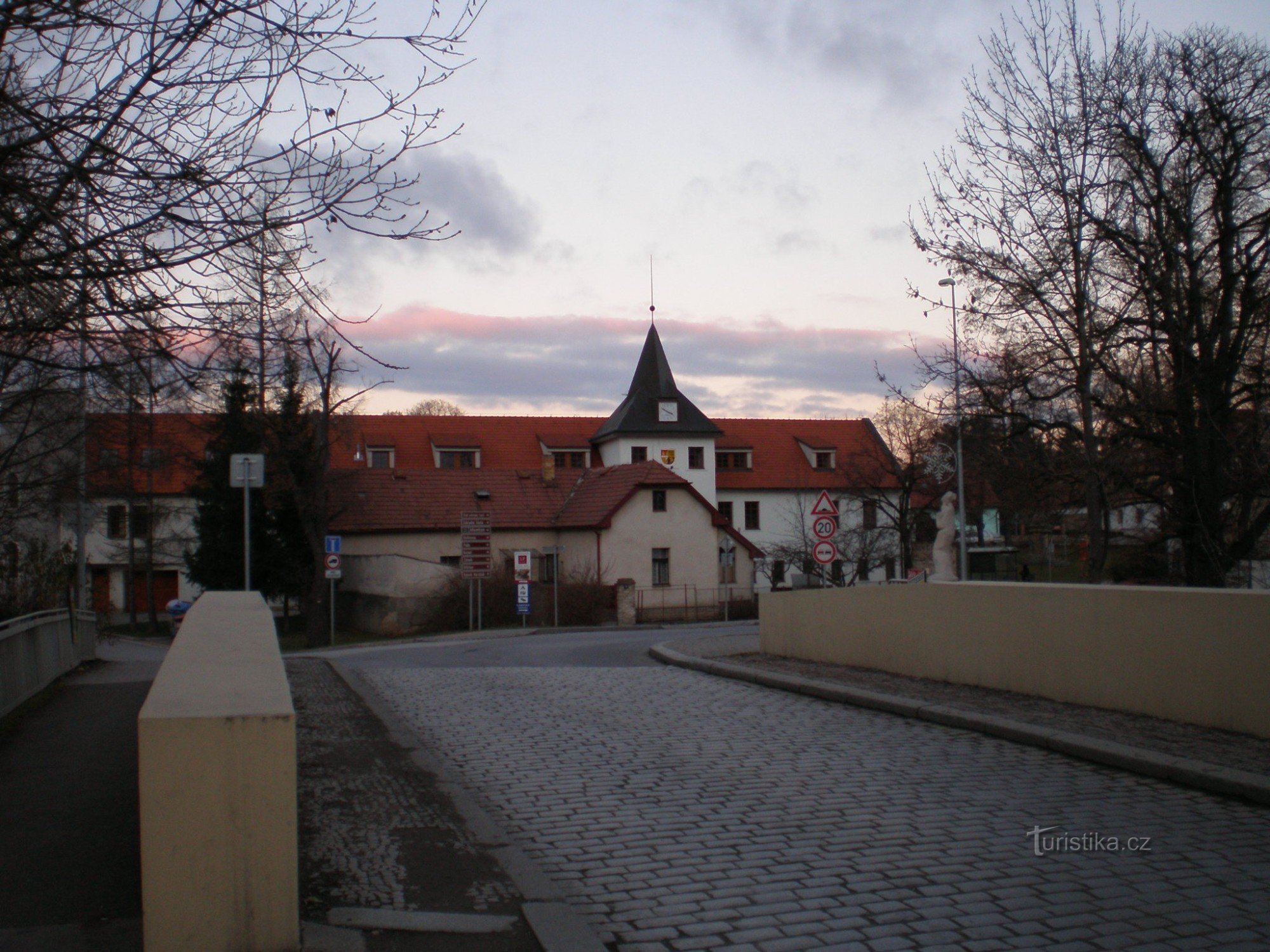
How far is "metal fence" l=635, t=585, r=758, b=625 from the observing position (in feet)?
158

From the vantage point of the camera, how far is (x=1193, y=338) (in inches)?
701

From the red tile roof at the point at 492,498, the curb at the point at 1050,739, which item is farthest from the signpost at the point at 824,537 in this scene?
the red tile roof at the point at 492,498

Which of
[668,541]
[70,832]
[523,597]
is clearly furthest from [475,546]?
[70,832]

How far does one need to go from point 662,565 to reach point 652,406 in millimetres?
19724

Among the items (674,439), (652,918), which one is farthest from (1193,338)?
(674,439)

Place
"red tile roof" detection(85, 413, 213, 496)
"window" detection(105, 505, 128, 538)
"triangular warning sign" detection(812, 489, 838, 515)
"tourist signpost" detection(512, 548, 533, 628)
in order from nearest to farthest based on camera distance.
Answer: "red tile roof" detection(85, 413, 213, 496), "triangular warning sign" detection(812, 489, 838, 515), "tourist signpost" detection(512, 548, 533, 628), "window" detection(105, 505, 128, 538)

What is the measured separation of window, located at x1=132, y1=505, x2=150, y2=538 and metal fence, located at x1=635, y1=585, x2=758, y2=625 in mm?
21159

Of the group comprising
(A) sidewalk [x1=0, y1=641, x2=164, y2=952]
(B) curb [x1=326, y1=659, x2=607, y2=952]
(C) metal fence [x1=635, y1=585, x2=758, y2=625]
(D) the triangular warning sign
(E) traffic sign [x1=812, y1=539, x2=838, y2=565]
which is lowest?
(C) metal fence [x1=635, y1=585, x2=758, y2=625]

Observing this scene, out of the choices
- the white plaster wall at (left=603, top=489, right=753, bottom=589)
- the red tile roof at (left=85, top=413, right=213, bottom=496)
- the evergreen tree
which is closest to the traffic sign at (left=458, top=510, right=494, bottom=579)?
the red tile roof at (left=85, top=413, right=213, bottom=496)

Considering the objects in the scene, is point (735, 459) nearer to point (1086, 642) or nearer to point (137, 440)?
point (137, 440)

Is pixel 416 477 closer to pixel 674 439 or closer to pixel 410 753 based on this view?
pixel 674 439

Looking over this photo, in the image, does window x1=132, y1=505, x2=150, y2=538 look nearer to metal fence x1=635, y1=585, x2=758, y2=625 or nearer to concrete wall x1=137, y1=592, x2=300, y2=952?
metal fence x1=635, y1=585, x2=758, y2=625

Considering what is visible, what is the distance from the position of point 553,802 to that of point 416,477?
46127 mm

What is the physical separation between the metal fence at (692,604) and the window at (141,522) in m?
21.2
